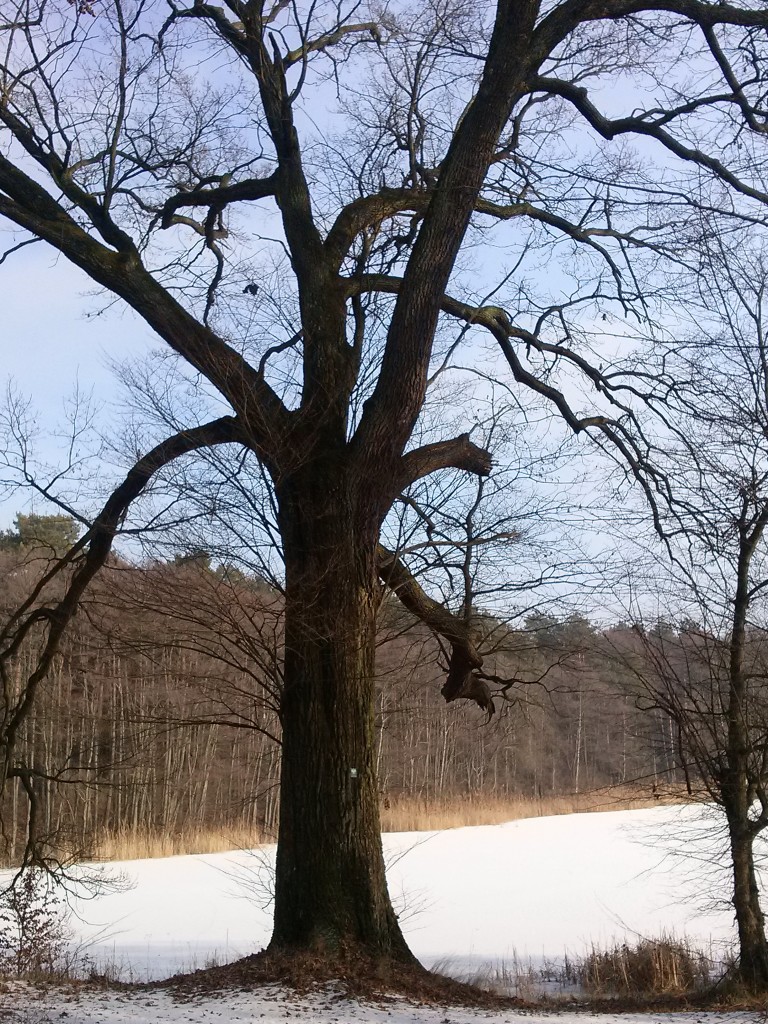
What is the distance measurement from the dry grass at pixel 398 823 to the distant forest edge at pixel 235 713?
0.12 metres

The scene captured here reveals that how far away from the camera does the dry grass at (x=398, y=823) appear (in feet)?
62.8

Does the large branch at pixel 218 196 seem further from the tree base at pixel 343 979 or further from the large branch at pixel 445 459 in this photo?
the tree base at pixel 343 979

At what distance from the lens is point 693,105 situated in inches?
289

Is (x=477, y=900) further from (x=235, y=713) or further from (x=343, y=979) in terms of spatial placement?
(x=343, y=979)

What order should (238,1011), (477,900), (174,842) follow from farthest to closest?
(174,842)
(477,900)
(238,1011)

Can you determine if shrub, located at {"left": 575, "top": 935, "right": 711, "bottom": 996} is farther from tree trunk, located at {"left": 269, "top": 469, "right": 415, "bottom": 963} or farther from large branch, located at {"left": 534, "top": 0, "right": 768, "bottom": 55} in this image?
large branch, located at {"left": 534, "top": 0, "right": 768, "bottom": 55}

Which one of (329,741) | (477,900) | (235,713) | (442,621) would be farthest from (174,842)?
(329,741)

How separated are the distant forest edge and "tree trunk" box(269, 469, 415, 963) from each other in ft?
1.02

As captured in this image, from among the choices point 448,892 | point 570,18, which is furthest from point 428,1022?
point 448,892

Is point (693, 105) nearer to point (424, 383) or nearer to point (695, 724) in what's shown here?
point (424, 383)

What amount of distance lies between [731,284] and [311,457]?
405 centimetres

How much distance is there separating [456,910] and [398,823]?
6.41 meters

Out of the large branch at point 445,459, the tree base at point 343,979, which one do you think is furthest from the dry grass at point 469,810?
the tree base at point 343,979

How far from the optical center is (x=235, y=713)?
7.22m
